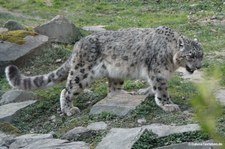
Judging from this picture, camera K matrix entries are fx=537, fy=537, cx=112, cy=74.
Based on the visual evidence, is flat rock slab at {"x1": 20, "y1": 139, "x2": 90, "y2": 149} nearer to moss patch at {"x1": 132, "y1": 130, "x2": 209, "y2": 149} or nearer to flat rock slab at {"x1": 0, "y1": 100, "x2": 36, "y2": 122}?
moss patch at {"x1": 132, "y1": 130, "x2": 209, "y2": 149}

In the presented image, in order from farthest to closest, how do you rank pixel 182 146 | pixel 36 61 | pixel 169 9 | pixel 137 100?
pixel 169 9 < pixel 36 61 < pixel 137 100 < pixel 182 146

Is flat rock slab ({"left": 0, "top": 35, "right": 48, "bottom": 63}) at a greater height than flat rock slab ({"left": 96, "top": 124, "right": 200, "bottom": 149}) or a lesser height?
greater

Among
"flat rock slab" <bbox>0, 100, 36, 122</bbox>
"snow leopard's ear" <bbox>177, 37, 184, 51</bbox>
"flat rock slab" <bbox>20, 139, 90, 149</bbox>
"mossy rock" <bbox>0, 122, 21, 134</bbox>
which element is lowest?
"mossy rock" <bbox>0, 122, 21, 134</bbox>

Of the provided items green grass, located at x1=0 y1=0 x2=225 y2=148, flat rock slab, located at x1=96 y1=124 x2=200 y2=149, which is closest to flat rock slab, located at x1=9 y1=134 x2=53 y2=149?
green grass, located at x1=0 y1=0 x2=225 y2=148

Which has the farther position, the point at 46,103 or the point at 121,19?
the point at 121,19

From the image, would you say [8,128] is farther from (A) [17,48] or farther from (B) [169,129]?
(A) [17,48]

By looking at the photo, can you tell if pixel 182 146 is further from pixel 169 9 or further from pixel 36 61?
pixel 169 9

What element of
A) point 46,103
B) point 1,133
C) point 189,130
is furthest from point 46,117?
point 189,130

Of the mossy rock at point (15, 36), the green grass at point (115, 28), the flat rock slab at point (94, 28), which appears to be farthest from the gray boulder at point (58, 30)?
the flat rock slab at point (94, 28)

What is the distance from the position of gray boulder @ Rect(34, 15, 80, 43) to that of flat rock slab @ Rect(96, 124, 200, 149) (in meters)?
6.60

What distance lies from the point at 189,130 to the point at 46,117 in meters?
2.77

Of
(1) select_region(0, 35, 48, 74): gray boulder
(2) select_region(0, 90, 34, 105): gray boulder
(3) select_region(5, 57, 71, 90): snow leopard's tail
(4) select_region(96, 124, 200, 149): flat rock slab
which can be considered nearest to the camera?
(4) select_region(96, 124, 200, 149): flat rock slab

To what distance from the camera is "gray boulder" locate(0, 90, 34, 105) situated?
806cm

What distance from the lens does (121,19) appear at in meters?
16.7
